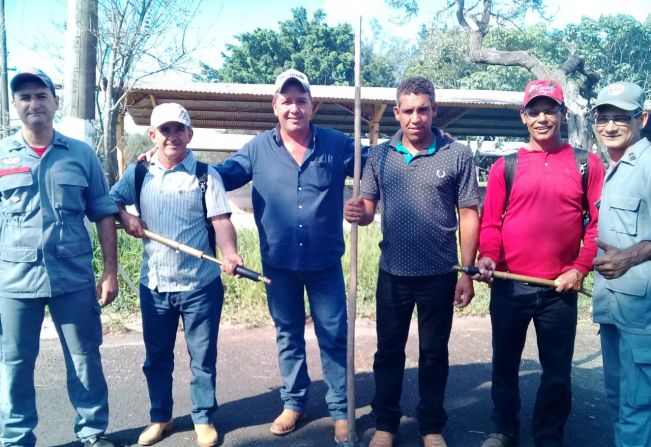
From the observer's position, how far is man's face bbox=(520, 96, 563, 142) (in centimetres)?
295

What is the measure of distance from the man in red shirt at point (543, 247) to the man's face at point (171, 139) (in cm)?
175

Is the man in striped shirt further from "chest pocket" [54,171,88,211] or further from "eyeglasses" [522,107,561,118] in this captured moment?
"eyeglasses" [522,107,561,118]

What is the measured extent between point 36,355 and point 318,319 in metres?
1.57

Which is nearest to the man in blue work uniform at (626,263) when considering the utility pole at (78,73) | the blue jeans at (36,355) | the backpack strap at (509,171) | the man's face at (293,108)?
the backpack strap at (509,171)

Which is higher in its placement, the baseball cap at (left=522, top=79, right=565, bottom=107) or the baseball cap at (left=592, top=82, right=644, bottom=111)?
the baseball cap at (left=522, top=79, right=565, bottom=107)

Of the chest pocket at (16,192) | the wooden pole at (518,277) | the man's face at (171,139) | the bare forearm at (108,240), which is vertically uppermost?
the man's face at (171,139)

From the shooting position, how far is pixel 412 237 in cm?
306

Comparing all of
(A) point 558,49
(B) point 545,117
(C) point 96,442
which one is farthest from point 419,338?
(A) point 558,49

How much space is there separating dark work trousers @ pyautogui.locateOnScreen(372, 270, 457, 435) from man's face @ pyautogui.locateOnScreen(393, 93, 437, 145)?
80 cm

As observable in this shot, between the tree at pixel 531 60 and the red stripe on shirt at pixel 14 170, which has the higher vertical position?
the tree at pixel 531 60

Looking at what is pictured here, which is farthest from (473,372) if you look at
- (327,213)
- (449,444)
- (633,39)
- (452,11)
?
(633,39)

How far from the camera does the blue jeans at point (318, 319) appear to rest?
336 cm

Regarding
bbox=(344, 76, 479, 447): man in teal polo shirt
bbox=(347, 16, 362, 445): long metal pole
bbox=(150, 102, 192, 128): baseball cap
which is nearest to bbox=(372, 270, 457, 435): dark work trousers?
bbox=(344, 76, 479, 447): man in teal polo shirt

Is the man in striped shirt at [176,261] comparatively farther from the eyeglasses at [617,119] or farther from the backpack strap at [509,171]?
the eyeglasses at [617,119]
